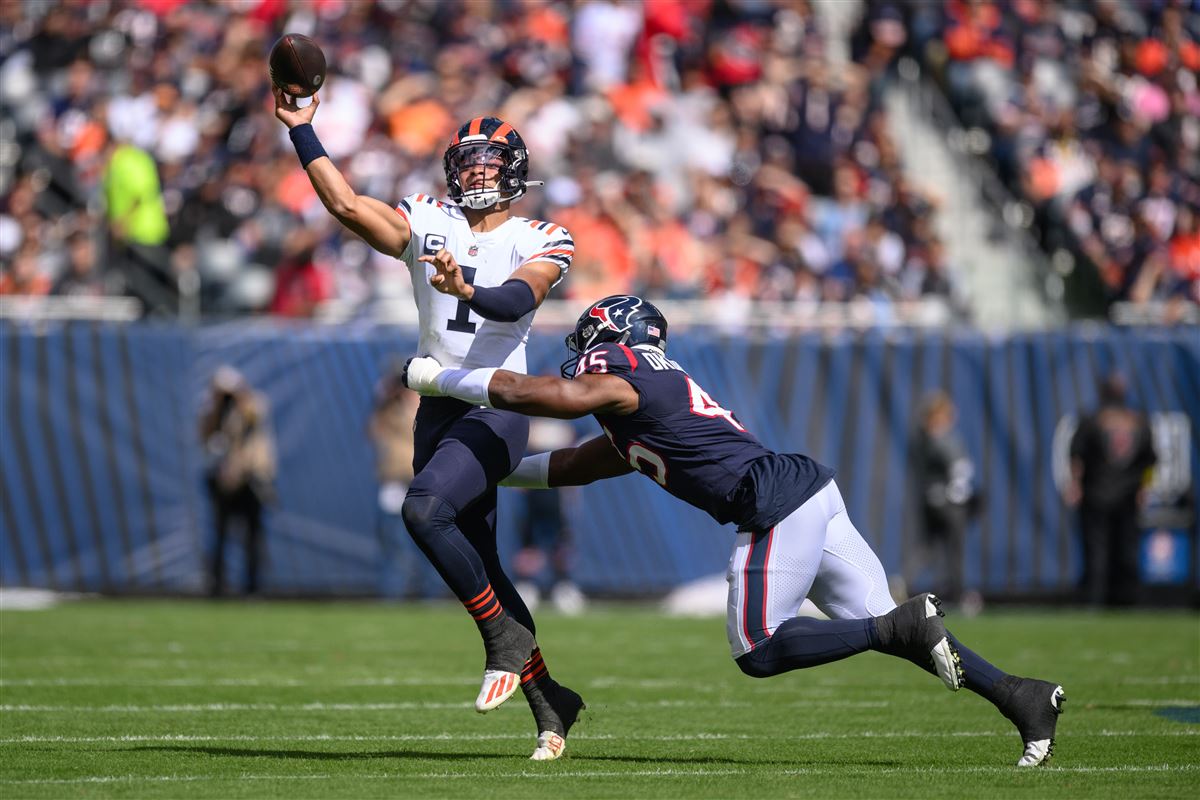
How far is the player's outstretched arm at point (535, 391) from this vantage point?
5.98 meters

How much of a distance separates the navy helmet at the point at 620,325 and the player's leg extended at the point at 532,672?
67cm

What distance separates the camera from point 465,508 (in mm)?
6445

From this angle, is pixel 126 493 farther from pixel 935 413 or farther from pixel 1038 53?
pixel 1038 53

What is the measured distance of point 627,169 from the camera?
1755 centimetres

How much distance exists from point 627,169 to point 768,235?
4.92 feet

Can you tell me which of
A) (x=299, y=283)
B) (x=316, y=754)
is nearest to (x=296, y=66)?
(x=316, y=754)

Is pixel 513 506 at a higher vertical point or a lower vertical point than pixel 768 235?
lower

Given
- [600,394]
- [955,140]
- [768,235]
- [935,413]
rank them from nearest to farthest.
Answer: [600,394] → [935,413] → [768,235] → [955,140]

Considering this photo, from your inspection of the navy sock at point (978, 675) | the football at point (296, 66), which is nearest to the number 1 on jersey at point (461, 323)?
the football at point (296, 66)

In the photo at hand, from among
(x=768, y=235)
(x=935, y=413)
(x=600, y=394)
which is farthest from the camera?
(x=768, y=235)

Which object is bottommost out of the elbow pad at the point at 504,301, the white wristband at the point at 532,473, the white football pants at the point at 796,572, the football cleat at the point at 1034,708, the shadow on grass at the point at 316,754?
the shadow on grass at the point at 316,754

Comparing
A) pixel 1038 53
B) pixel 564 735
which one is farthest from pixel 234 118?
pixel 564 735

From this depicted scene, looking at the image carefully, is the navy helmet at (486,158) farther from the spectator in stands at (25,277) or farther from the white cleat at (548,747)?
the spectator in stands at (25,277)

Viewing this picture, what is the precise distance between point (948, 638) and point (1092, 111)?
14.6 metres
